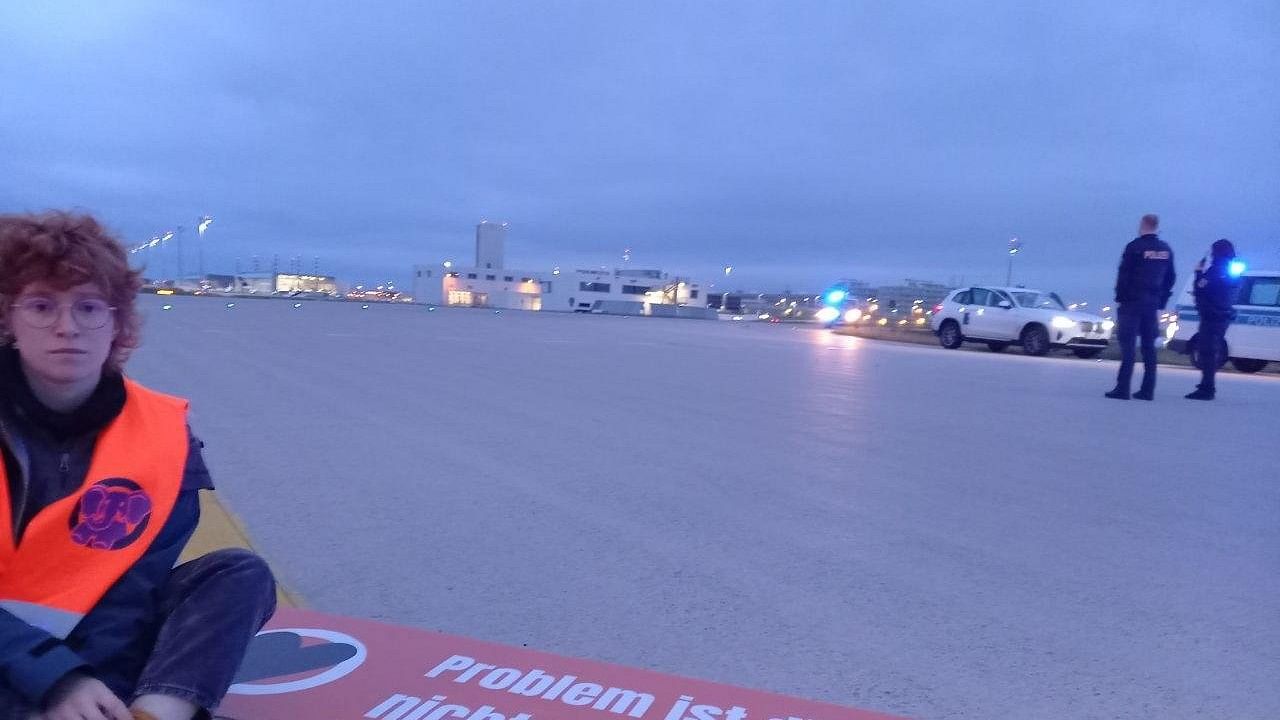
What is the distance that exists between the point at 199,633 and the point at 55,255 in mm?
827

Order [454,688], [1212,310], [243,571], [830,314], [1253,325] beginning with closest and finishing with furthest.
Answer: [243,571] → [454,688] → [1212,310] → [1253,325] → [830,314]

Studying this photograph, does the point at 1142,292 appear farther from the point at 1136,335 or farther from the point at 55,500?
the point at 55,500

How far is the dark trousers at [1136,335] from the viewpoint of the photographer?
29.2 feet

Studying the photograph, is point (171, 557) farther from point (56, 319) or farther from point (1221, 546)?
point (1221, 546)

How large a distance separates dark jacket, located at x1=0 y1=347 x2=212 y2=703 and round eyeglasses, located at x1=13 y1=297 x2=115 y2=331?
8cm

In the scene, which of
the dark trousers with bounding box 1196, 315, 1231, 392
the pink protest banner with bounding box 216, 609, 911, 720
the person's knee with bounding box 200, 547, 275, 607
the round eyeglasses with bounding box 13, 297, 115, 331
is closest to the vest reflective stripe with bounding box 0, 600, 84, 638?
the person's knee with bounding box 200, 547, 275, 607

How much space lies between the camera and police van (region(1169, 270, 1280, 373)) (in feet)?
52.6

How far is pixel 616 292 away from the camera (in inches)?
3514

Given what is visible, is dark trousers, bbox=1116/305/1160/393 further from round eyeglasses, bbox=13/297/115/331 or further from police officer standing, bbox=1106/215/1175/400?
round eyeglasses, bbox=13/297/115/331

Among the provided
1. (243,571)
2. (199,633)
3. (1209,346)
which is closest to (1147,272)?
(1209,346)

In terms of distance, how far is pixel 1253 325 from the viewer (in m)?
16.2

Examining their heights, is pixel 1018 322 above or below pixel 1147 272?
below

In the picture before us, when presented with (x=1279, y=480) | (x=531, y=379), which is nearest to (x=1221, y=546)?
(x=1279, y=480)

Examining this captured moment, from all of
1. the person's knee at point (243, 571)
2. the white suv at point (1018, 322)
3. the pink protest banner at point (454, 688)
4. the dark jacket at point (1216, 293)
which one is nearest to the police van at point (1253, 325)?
the white suv at point (1018, 322)
